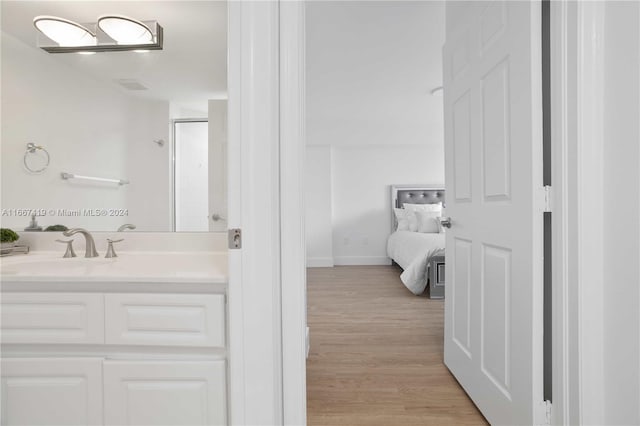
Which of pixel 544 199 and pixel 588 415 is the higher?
pixel 544 199

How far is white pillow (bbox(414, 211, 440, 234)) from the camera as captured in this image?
4.98 metres

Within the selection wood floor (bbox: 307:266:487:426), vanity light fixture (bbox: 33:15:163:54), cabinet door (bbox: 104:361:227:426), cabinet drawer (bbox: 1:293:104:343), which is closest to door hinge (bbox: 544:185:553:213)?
wood floor (bbox: 307:266:487:426)

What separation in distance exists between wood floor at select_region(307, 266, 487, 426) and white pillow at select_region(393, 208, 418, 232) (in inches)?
68.9

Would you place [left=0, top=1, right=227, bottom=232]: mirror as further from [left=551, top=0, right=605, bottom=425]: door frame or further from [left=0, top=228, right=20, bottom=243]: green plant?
[left=551, top=0, right=605, bottom=425]: door frame

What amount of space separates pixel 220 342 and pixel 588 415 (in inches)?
45.9

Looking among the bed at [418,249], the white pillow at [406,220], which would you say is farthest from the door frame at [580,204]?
the white pillow at [406,220]

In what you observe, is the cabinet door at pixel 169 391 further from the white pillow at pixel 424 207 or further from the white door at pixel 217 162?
the white pillow at pixel 424 207

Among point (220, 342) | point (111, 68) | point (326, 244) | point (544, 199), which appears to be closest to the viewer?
point (220, 342)

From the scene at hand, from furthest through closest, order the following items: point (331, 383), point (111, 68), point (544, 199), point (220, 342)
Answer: point (331, 383), point (111, 68), point (544, 199), point (220, 342)

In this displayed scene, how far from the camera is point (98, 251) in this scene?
5.12 feet

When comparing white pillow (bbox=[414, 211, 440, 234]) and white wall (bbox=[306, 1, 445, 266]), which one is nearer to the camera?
white wall (bbox=[306, 1, 445, 266])

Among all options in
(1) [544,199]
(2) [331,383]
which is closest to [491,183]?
(1) [544,199]

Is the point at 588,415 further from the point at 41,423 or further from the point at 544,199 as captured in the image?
the point at 41,423

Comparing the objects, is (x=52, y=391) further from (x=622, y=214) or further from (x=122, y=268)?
(x=622, y=214)
